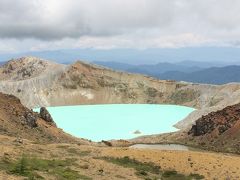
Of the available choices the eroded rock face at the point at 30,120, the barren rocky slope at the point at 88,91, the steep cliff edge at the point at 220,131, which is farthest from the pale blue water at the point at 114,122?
the eroded rock face at the point at 30,120

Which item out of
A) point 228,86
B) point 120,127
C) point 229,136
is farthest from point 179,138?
point 228,86

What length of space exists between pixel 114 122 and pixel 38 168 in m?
93.7

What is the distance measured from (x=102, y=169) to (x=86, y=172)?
Result: 1.83 m

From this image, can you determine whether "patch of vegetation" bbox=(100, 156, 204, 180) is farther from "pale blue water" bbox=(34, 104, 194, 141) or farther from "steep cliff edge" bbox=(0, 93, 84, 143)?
"pale blue water" bbox=(34, 104, 194, 141)

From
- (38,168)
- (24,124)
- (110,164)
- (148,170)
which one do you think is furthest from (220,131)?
(38,168)

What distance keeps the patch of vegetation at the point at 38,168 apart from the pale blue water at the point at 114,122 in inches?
2547

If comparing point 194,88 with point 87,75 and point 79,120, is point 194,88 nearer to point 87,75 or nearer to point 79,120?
point 87,75

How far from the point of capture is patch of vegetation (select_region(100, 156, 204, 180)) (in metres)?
37.5

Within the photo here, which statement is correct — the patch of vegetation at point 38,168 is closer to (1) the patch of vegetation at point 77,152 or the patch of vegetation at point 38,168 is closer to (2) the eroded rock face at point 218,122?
(1) the patch of vegetation at point 77,152

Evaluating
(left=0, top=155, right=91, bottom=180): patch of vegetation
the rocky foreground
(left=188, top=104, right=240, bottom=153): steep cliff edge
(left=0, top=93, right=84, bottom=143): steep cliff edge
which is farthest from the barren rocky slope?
(left=0, top=155, right=91, bottom=180): patch of vegetation

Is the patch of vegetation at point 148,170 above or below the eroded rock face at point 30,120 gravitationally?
below

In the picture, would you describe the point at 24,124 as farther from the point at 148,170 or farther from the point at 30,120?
the point at 148,170

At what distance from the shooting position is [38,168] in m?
33.6

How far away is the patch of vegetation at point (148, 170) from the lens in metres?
37.5
